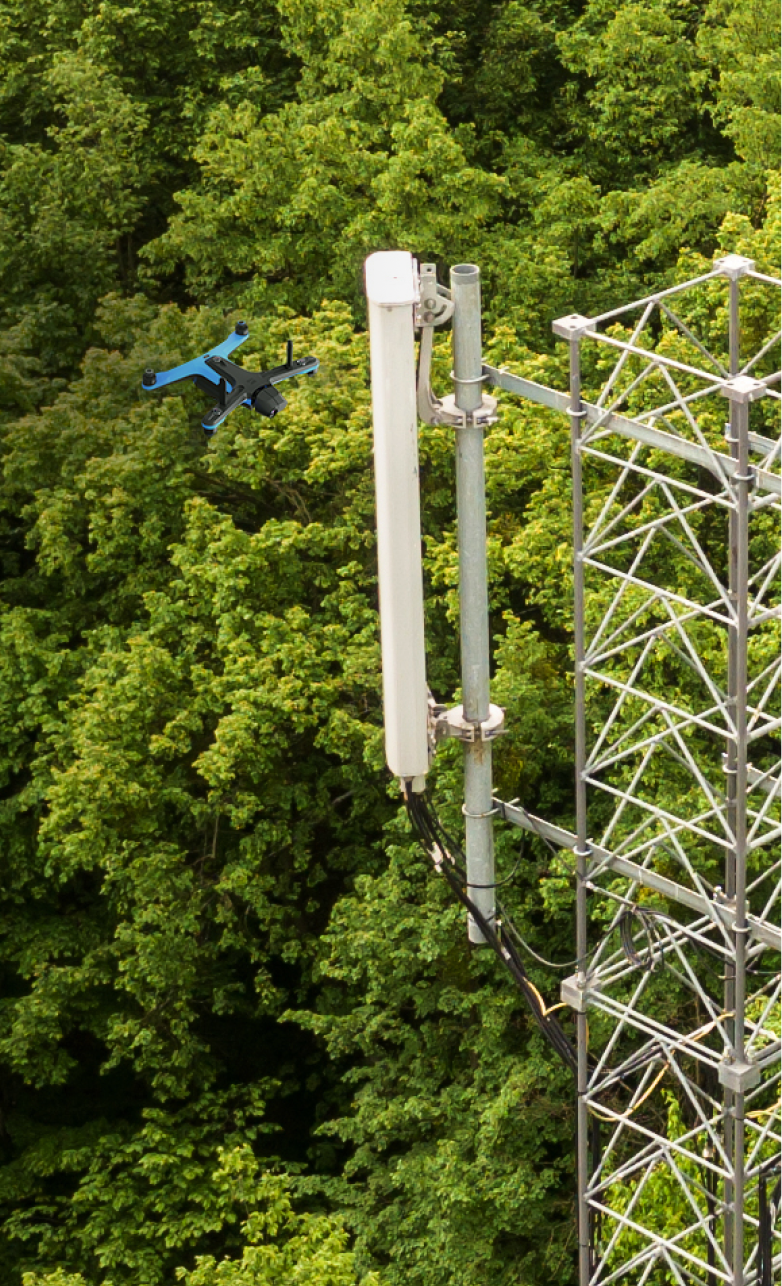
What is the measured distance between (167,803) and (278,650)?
3458 mm

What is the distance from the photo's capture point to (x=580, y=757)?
1362 cm

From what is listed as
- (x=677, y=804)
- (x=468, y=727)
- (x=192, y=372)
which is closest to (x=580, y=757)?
(x=468, y=727)

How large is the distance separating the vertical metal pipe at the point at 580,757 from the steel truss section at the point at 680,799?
0.02m

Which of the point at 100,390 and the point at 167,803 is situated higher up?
the point at 100,390

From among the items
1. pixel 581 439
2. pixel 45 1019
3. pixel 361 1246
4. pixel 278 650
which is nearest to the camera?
pixel 581 439

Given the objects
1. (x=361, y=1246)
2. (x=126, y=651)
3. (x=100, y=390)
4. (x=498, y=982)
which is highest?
(x=100, y=390)

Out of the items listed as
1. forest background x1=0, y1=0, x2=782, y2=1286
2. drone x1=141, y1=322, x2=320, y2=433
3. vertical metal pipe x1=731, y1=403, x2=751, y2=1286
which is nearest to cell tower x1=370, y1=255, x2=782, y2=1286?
vertical metal pipe x1=731, y1=403, x2=751, y2=1286

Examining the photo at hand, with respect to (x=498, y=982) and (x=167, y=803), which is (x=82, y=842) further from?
(x=498, y=982)

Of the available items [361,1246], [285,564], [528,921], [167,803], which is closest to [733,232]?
[285,564]

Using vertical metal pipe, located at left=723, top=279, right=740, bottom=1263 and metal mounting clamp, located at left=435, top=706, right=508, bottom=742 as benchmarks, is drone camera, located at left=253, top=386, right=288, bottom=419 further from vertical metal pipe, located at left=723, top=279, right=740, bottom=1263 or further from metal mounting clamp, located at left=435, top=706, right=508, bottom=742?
vertical metal pipe, located at left=723, top=279, right=740, bottom=1263

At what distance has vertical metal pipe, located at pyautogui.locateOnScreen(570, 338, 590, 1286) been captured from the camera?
13.0 meters

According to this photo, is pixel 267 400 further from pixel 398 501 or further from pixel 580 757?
pixel 580 757

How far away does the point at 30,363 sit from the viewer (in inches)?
1139

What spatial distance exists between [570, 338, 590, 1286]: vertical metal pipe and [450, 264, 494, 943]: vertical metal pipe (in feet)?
1.81
